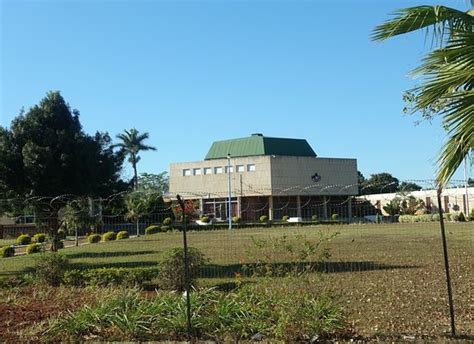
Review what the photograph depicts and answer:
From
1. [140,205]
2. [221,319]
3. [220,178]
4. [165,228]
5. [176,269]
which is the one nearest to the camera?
[221,319]

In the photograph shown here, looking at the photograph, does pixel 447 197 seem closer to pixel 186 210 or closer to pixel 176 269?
pixel 186 210

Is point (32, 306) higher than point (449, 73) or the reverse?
the reverse

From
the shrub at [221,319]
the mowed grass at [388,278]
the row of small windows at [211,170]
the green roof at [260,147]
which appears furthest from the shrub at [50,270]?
the green roof at [260,147]

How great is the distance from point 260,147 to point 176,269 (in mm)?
80151

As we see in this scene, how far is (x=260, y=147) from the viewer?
91.5 meters

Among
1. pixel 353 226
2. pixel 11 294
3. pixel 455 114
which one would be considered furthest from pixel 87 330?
pixel 353 226

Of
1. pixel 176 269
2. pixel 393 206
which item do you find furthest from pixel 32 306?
pixel 393 206

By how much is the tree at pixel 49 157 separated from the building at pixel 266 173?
1911 inches

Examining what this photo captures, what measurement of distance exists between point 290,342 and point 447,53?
382 cm

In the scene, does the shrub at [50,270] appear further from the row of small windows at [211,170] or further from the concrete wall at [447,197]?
the row of small windows at [211,170]

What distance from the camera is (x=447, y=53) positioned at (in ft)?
18.2

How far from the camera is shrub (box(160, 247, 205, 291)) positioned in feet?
38.5

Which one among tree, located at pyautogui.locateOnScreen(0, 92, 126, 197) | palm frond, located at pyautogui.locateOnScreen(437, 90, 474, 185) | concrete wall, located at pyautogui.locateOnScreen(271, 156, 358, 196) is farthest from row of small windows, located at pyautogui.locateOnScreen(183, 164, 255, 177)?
palm frond, located at pyautogui.locateOnScreen(437, 90, 474, 185)

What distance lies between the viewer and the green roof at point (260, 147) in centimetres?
9200
